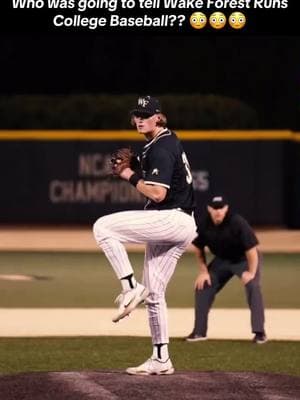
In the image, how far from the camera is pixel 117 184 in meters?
26.1

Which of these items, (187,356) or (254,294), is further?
(254,294)

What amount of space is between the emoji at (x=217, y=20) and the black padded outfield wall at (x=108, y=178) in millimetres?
3161

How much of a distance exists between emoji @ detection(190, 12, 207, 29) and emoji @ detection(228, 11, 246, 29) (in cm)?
53

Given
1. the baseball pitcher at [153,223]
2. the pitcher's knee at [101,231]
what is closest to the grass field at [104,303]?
the baseball pitcher at [153,223]

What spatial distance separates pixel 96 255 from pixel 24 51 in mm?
11981

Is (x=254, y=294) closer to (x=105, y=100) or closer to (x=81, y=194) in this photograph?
(x=81, y=194)

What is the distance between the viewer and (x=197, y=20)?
23125mm

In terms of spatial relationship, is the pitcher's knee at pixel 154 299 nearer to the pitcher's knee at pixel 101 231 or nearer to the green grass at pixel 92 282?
the pitcher's knee at pixel 101 231

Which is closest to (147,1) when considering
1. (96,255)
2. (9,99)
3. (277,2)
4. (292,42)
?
(277,2)

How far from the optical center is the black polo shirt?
41.8ft

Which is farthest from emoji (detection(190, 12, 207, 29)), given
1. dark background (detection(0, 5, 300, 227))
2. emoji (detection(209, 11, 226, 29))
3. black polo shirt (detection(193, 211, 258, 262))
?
black polo shirt (detection(193, 211, 258, 262))

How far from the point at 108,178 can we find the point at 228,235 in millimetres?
13506

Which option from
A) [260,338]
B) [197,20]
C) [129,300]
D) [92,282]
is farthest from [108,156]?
[129,300]

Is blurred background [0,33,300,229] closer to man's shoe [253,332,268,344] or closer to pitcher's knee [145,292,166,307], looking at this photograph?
man's shoe [253,332,268,344]
